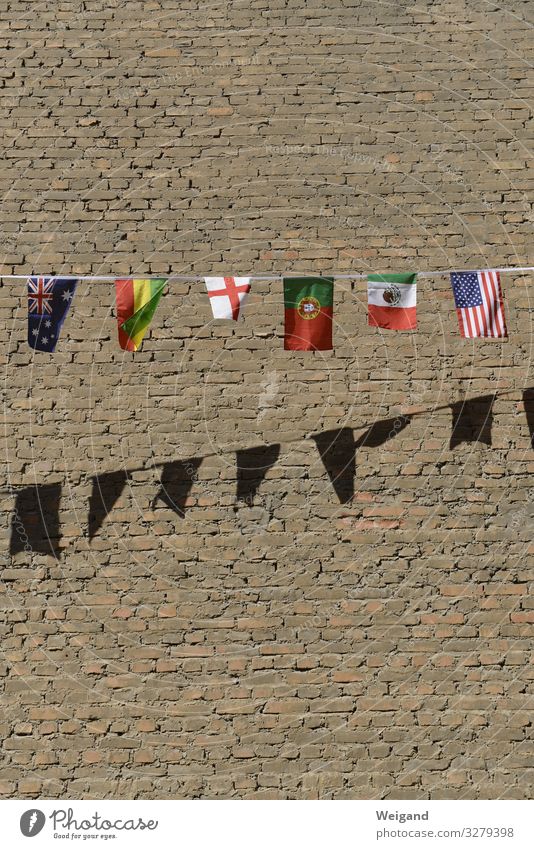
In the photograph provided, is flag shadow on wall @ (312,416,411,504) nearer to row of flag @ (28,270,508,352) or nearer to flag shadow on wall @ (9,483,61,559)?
row of flag @ (28,270,508,352)

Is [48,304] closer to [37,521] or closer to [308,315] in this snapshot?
[37,521]

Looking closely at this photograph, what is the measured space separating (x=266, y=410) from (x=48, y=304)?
188cm

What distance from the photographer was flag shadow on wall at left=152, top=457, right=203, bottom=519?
7508 millimetres

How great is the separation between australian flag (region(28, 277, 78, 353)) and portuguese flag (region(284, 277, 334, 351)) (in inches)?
62.9

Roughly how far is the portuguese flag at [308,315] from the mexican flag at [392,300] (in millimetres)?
335

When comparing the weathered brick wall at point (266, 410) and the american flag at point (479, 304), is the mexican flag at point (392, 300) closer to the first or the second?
the american flag at point (479, 304)

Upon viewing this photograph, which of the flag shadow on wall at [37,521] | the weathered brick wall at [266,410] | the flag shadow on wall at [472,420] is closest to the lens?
the weathered brick wall at [266,410]

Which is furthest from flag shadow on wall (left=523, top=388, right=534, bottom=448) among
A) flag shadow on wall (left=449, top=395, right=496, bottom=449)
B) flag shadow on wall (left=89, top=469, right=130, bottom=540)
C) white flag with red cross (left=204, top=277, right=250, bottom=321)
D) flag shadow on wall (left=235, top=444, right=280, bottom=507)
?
flag shadow on wall (left=89, top=469, right=130, bottom=540)

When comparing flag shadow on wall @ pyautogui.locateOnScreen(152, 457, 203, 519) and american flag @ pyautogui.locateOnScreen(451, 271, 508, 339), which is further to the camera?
flag shadow on wall @ pyautogui.locateOnScreen(152, 457, 203, 519)

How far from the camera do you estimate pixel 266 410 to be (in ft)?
25.0

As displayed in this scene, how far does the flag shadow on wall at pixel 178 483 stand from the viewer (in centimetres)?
751

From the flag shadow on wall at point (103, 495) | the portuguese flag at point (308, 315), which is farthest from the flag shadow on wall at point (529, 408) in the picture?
the flag shadow on wall at point (103, 495)

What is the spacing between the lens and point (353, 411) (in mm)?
7621

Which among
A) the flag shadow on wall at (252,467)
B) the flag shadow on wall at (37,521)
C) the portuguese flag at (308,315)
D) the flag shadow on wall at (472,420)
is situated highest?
the portuguese flag at (308,315)
